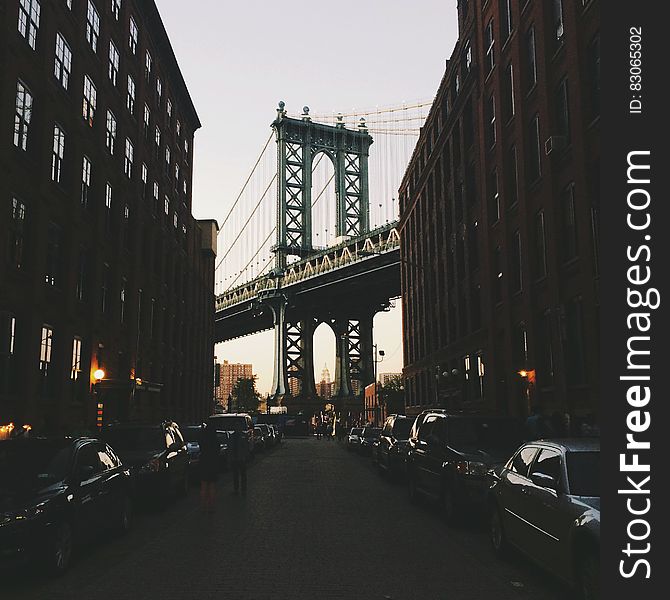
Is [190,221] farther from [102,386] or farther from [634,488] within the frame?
[634,488]

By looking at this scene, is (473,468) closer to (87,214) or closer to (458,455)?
(458,455)

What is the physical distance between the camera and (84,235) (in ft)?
89.7

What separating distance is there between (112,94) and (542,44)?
692 inches

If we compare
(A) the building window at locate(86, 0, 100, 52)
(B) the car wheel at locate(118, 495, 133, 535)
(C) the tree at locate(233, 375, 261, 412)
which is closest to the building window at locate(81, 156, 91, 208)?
(A) the building window at locate(86, 0, 100, 52)

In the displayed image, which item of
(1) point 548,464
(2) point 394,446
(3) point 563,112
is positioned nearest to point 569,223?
(3) point 563,112

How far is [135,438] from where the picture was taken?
52.4 ft

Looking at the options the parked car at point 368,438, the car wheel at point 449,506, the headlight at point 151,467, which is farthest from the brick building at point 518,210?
the headlight at point 151,467

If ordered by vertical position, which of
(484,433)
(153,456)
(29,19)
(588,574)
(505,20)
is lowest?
(588,574)

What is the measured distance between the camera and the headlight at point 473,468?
12.1 m

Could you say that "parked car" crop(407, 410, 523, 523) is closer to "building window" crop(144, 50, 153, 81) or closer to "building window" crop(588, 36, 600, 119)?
"building window" crop(588, 36, 600, 119)

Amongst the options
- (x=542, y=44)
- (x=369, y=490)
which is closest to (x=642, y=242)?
(x=369, y=490)

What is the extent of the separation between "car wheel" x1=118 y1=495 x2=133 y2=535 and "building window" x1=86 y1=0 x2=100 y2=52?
21953 mm

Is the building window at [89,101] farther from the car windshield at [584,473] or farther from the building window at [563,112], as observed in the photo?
the car windshield at [584,473]

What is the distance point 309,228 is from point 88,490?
85364mm
